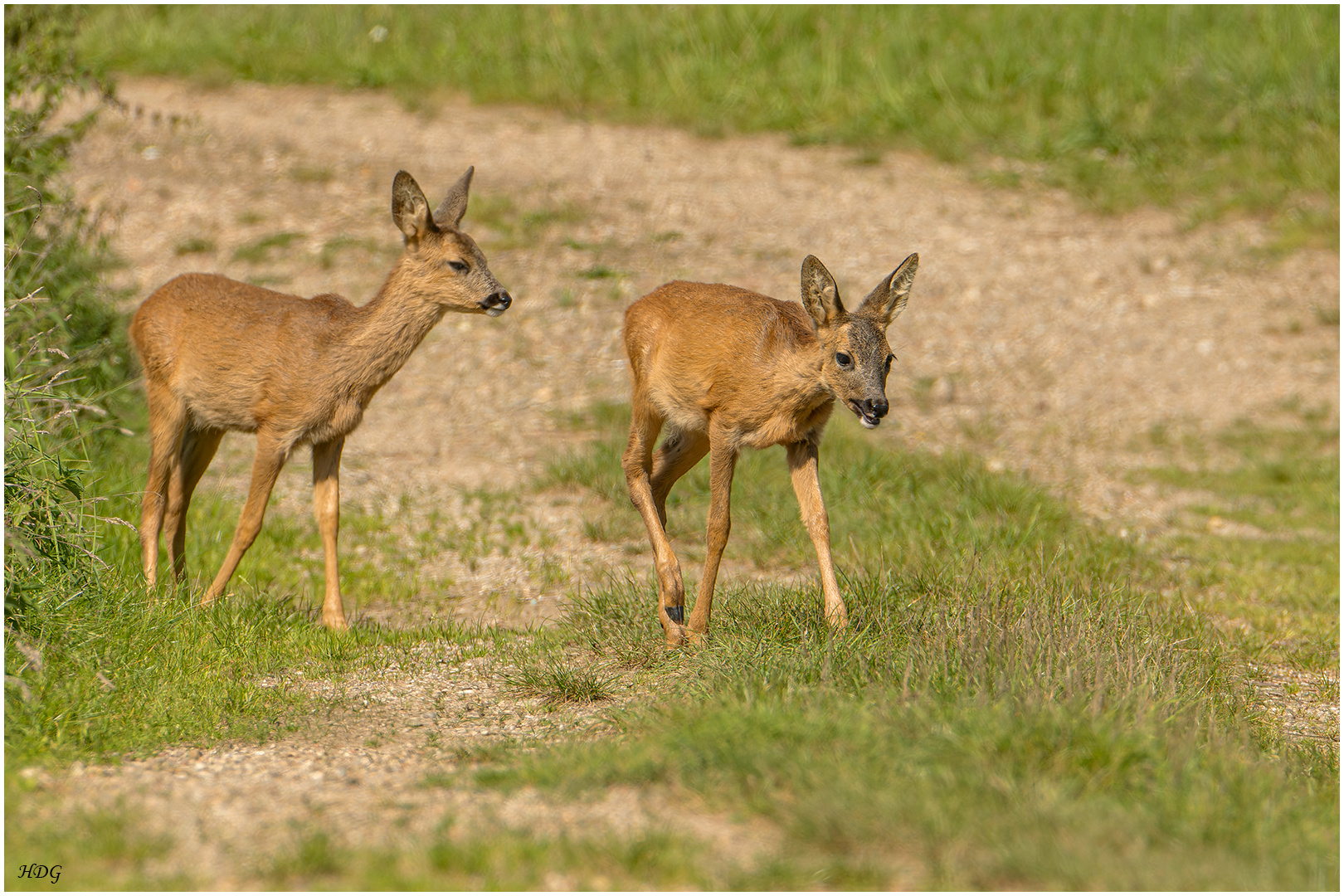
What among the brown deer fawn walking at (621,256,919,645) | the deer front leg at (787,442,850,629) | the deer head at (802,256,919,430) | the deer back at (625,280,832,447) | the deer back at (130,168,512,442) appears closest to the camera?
the deer head at (802,256,919,430)

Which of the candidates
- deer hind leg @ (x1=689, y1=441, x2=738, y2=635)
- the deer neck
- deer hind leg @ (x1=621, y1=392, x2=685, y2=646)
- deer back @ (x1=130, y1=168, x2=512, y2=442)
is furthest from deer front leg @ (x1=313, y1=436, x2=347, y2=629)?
deer hind leg @ (x1=689, y1=441, x2=738, y2=635)

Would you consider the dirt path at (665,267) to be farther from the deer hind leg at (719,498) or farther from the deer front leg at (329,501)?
the deer hind leg at (719,498)

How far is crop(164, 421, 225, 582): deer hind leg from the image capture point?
8.02 meters

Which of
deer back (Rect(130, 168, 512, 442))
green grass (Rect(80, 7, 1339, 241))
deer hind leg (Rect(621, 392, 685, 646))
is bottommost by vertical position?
deer hind leg (Rect(621, 392, 685, 646))

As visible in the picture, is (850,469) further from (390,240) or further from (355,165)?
(355,165)

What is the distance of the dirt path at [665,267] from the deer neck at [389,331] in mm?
2270

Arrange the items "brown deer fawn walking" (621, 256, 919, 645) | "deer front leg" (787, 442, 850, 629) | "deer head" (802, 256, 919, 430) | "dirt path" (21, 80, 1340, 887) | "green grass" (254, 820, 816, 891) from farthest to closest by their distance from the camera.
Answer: "dirt path" (21, 80, 1340, 887), "deer front leg" (787, 442, 850, 629), "brown deer fawn walking" (621, 256, 919, 645), "deer head" (802, 256, 919, 430), "green grass" (254, 820, 816, 891)

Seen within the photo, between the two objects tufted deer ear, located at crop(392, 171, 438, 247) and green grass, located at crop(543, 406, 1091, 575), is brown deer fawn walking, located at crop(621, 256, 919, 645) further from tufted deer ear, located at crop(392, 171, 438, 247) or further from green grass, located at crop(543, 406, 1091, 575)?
green grass, located at crop(543, 406, 1091, 575)

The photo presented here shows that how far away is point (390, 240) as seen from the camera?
14.2 meters

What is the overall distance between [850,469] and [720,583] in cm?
247

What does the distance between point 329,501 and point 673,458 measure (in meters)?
1.95

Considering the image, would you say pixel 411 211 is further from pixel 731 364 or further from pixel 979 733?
pixel 979 733

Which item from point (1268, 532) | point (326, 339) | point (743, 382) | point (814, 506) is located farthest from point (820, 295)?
point (1268, 532)

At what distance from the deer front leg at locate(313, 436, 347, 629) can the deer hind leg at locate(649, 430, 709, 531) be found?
69.7 inches
